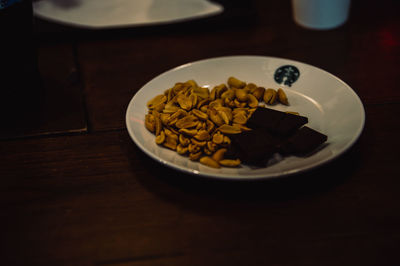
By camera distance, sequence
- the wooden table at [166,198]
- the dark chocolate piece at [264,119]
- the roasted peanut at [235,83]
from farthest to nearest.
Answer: the roasted peanut at [235,83] < the dark chocolate piece at [264,119] < the wooden table at [166,198]

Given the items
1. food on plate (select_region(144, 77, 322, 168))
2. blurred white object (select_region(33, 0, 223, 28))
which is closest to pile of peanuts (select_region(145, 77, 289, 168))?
food on plate (select_region(144, 77, 322, 168))

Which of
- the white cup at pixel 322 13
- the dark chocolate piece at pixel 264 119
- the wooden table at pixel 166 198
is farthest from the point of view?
the white cup at pixel 322 13

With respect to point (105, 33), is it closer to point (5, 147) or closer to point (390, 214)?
point (5, 147)

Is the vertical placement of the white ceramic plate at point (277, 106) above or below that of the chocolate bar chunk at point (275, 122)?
below

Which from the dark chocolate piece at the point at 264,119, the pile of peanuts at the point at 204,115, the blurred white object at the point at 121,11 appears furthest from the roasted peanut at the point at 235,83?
the blurred white object at the point at 121,11

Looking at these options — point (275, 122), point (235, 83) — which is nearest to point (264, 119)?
point (275, 122)

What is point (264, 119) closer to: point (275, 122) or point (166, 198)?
point (275, 122)

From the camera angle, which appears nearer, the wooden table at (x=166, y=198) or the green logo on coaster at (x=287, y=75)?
the wooden table at (x=166, y=198)

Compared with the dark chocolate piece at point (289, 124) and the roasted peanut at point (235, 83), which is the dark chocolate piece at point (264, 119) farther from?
the roasted peanut at point (235, 83)
